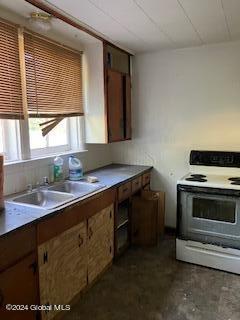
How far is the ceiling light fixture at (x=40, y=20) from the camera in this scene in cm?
214

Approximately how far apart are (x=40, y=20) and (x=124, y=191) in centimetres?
166

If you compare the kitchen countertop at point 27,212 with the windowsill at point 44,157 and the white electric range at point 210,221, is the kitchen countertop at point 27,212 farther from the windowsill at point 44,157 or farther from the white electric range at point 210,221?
the white electric range at point 210,221

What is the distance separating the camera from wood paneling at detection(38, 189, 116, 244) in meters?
1.78

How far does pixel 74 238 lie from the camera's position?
2.07 metres

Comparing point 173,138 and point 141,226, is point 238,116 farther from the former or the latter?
point 141,226

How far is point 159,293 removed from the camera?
229 cm

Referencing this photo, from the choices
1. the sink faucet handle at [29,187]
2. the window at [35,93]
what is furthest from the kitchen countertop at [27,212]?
the window at [35,93]

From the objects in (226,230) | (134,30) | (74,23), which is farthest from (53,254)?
(134,30)

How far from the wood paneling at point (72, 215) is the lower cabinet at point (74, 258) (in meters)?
0.04

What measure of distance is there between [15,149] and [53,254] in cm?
95

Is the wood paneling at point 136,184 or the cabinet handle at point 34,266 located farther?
the wood paneling at point 136,184

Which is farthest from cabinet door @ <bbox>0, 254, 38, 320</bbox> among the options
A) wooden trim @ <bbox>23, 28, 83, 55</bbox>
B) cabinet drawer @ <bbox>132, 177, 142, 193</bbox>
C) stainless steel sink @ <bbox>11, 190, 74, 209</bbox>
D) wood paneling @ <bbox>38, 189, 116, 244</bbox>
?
wooden trim @ <bbox>23, 28, 83, 55</bbox>

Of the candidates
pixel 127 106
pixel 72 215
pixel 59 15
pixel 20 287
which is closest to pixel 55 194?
pixel 72 215

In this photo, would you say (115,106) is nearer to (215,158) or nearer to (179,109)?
(179,109)
